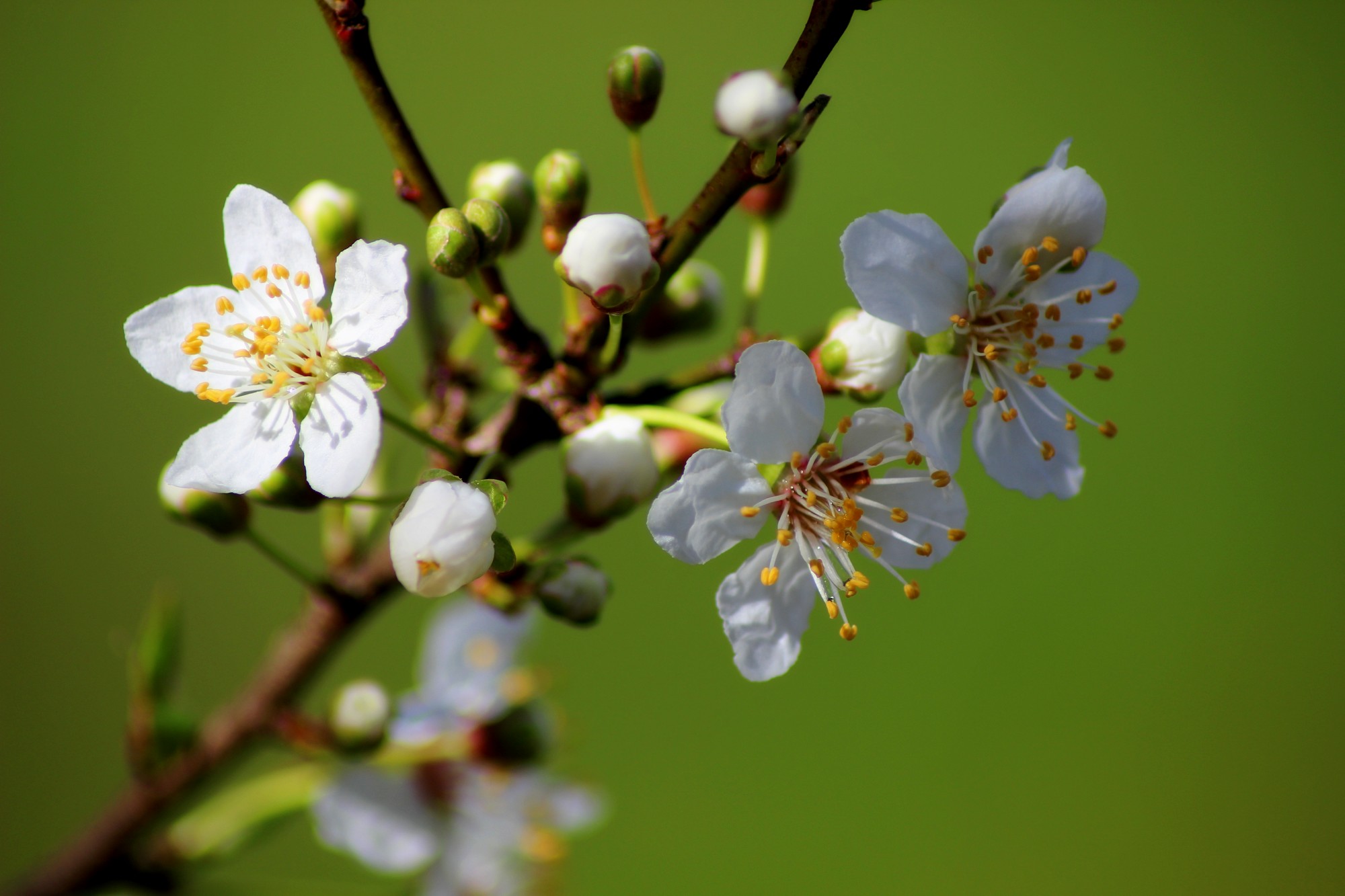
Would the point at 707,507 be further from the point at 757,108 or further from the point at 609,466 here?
the point at 757,108

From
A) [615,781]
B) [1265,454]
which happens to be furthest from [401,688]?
[1265,454]

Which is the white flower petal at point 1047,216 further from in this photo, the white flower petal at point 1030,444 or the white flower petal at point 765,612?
the white flower petal at point 765,612

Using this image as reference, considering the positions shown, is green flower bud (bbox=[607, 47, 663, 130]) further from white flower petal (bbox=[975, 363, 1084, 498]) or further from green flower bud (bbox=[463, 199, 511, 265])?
white flower petal (bbox=[975, 363, 1084, 498])

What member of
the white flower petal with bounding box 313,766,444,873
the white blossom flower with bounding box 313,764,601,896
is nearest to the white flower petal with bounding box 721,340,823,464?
the white blossom flower with bounding box 313,764,601,896

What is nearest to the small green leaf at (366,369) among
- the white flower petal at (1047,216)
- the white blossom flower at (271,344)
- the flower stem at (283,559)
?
the white blossom flower at (271,344)

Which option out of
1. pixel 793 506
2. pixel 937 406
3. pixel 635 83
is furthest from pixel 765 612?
pixel 635 83

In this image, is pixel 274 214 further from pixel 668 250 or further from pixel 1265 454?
pixel 1265 454
